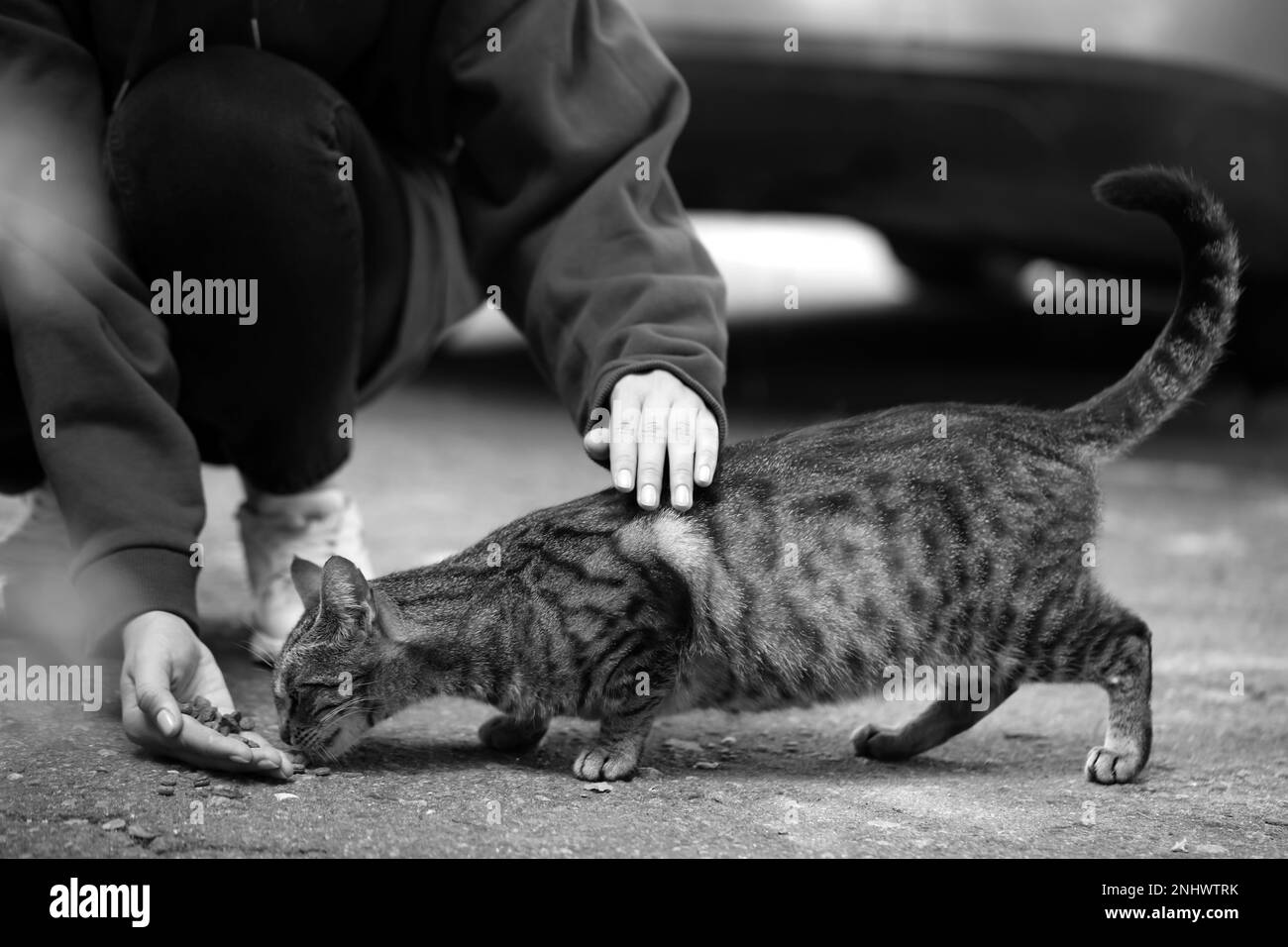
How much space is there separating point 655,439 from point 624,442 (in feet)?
0.14

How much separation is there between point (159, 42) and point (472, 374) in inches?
125

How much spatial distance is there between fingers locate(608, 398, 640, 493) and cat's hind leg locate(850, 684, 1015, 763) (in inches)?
22.7

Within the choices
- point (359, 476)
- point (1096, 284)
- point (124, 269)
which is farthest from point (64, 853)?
point (1096, 284)

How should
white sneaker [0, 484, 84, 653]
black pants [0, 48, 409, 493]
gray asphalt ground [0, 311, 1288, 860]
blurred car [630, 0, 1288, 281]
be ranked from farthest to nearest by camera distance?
blurred car [630, 0, 1288, 281]
white sneaker [0, 484, 84, 653]
black pants [0, 48, 409, 493]
gray asphalt ground [0, 311, 1288, 860]

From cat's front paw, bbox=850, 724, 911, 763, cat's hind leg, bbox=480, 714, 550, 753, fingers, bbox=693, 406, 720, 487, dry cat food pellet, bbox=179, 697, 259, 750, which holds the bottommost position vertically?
cat's front paw, bbox=850, 724, 911, 763

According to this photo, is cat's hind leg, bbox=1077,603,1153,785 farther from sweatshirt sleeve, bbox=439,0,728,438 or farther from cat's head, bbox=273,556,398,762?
cat's head, bbox=273,556,398,762

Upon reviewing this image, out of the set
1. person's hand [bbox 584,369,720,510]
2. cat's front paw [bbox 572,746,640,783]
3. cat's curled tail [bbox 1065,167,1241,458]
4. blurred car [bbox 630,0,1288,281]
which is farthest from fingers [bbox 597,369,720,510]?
blurred car [bbox 630,0,1288,281]

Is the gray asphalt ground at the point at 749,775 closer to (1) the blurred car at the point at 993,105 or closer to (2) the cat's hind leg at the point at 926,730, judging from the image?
(2) the cat's hind leg at the point at 926,730

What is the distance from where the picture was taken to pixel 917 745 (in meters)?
2.37

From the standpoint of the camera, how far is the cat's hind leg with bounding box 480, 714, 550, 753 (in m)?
2.27

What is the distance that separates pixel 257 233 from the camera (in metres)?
2.40

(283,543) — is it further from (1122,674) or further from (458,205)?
(1122,674)

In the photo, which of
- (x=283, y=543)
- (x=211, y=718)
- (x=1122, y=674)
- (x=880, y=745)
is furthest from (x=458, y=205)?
(x=1122, y=674)

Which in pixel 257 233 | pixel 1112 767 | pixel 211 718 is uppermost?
pixel 257 233
